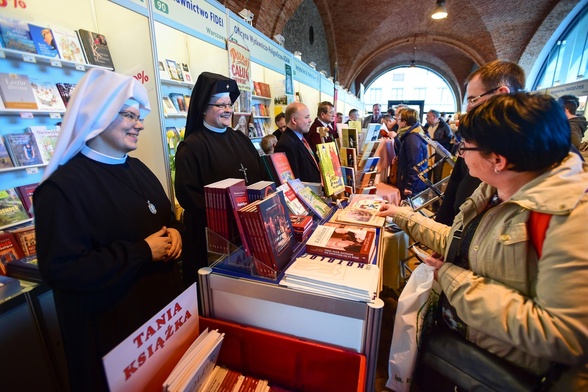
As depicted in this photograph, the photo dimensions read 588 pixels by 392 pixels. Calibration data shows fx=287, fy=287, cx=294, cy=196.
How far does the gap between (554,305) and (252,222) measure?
0.91 meters

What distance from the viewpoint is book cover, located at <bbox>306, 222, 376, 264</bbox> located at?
1.15 m

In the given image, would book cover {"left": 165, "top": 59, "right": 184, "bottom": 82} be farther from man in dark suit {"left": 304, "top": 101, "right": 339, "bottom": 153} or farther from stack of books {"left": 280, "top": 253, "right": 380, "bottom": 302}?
stack of books {"left": 280, "top": 253, "right": 380, "bottom": 302}

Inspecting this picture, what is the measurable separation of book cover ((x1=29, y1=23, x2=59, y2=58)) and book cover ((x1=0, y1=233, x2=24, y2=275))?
1.32 m

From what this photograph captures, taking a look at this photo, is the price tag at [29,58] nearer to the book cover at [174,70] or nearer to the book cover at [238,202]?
the book cover at [174,70]

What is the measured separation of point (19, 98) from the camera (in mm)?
2023

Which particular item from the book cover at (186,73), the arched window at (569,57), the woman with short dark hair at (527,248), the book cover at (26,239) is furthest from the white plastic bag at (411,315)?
the arched window at (569,57)

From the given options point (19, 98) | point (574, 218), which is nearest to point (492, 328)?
point (574, 218)

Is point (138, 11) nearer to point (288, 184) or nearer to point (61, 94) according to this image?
point (61, 94)

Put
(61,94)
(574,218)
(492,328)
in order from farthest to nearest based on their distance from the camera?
(61,94) → (492,328) → (574,218)

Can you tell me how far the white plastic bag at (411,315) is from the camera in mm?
1238

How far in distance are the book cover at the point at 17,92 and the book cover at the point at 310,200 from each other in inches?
79.4

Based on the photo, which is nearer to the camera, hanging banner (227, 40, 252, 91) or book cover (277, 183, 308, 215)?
book cover (277, 183, 308, 215)

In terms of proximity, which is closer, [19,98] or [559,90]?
[19,98]

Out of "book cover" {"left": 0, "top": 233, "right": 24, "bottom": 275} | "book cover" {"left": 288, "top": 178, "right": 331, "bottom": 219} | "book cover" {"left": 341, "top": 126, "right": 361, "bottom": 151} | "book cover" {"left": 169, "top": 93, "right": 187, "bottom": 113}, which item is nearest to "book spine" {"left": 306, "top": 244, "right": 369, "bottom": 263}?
"book cover" {"left": 288, "top": 178, "right": 331, "bottom": 219}
